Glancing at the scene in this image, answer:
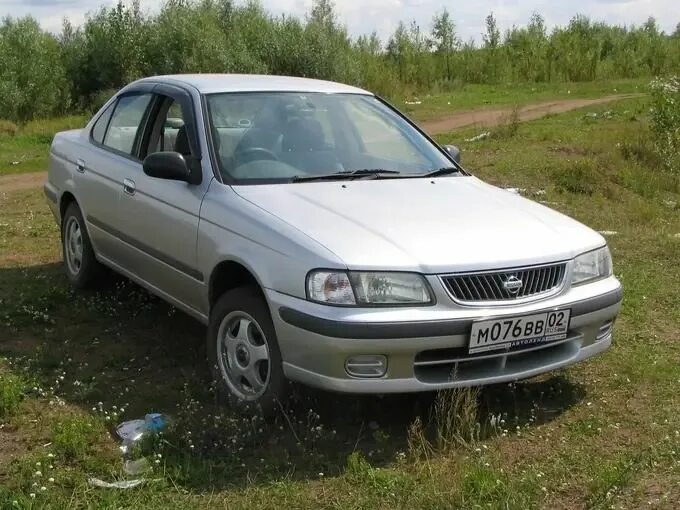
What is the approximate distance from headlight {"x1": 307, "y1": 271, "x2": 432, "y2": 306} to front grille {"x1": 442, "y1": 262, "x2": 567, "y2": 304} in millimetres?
127

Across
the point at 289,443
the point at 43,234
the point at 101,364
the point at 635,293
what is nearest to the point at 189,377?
the point at 101,364

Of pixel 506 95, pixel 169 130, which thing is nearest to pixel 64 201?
pixel 169 130

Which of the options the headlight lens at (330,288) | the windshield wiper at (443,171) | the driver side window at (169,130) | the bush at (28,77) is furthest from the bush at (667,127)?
the bush at (28,77)

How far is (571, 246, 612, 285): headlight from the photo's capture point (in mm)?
4348

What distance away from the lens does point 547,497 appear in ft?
11.9

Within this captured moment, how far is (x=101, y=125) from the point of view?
638 cm

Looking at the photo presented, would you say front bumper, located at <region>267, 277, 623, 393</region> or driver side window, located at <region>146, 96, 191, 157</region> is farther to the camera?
driver side window, located at <region>146, 96, 191, 157</region>

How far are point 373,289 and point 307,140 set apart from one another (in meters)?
1.54

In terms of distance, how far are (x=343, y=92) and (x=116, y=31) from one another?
19.2 metres

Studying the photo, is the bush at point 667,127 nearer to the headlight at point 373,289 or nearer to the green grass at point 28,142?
the green grass at point 28,142

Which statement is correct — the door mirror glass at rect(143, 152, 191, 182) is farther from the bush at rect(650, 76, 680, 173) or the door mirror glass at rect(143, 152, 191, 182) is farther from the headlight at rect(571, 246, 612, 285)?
the bush at rect(650, 76, 680, 173)

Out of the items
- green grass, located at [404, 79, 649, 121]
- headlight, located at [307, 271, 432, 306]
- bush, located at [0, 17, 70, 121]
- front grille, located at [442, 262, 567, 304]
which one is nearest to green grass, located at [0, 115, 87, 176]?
bush, located at [0, 17, 70, 121]

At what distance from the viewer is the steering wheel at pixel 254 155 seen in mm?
4902

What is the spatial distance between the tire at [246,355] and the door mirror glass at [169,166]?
29.8 inches
